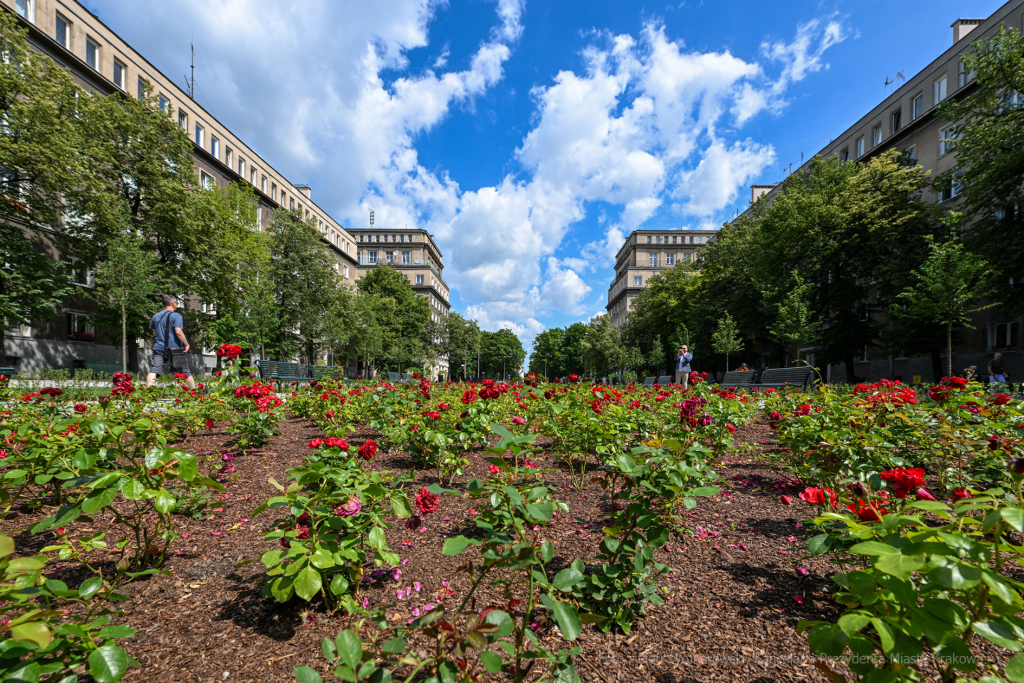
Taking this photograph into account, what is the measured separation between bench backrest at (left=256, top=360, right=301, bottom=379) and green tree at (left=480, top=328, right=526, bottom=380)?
71514 millimetres

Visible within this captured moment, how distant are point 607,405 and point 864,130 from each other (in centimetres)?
4364

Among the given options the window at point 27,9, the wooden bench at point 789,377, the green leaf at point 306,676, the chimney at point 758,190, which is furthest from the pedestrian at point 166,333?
the chimney at point 758,190

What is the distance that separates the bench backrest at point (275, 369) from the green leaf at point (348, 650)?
36.3 ft

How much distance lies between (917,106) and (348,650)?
146ft

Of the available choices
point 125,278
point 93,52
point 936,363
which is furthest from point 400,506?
point 93,52

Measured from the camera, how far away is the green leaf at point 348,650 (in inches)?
44.4

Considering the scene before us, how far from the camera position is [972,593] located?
120 centimetres

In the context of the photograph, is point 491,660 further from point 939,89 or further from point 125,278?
point 939,89

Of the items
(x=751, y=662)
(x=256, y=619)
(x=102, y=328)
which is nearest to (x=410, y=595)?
(x=256, y=619)

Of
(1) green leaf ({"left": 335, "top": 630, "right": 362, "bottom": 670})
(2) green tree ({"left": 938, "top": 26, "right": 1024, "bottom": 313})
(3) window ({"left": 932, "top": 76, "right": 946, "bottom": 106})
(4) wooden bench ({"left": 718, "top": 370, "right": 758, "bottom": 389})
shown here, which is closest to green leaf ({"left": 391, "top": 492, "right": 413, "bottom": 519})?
(1) green leaf ({"left": 335, "top": 630, "right": 362, "bottom": 670})

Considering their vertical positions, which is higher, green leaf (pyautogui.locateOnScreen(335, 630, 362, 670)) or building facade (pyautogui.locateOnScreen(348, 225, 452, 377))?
building facade (pyautogui.locateOnScreen(348, 225, 452, 377))

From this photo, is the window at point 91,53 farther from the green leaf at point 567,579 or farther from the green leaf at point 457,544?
the green leaf at point 567,579

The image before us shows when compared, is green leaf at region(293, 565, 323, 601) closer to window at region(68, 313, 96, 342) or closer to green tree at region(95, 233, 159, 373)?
green tree at region(95, 233, 159, 373)

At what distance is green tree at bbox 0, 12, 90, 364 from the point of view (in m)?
16.6
